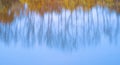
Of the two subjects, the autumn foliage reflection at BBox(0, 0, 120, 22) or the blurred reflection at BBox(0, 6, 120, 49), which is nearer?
the blurred reflection at BBox(0, 6, 120, 49)

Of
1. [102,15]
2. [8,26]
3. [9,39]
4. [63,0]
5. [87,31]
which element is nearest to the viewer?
[9,39]

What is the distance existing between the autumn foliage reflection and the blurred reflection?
1.77 ft

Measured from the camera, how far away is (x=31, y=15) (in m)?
10.4

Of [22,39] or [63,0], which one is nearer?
[22,39]

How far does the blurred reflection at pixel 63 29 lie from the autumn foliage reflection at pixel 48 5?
1.77ft

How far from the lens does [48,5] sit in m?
12.8

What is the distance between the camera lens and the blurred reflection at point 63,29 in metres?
7.16

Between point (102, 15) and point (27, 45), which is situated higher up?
point (102, 15)

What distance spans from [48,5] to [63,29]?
4526 millimetres

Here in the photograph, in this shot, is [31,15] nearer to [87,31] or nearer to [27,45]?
[87,31]

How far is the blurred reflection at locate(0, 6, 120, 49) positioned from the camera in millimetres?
7160

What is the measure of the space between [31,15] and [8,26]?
138 centimetres

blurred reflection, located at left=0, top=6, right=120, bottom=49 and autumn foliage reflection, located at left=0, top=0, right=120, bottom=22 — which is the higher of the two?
autumn foliage reflection, located at left=0, top=0, right=120, bottom=22

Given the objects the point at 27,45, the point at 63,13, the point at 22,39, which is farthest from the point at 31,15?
the point at 27,45
